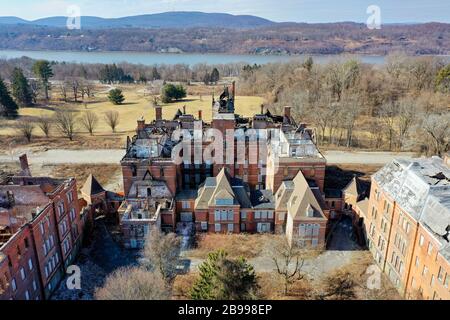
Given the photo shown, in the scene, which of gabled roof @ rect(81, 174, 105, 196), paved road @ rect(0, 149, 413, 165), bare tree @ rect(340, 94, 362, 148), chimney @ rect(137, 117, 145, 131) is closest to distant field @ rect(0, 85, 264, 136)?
paved road @ rect(0, 149, 413, 165)

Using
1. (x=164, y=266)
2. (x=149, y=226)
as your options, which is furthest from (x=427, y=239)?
(x=149, y=226)

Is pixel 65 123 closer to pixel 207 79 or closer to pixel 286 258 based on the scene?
pixel 286 258

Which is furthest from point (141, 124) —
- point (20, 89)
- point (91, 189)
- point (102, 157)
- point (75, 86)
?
point (75, 86)

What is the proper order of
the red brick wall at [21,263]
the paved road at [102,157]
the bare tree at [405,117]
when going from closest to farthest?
the red brick wall at [21,263] → the paved road at [102,157] → the bare tree at [405,117]

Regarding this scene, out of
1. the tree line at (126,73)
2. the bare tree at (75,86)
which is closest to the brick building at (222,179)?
the bare tree at (75,86)

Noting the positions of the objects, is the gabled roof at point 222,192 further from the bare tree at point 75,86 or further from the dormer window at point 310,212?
the bare tree at point 75,86

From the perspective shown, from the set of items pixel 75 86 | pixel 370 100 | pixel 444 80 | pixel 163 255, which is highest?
pixel 444 80
